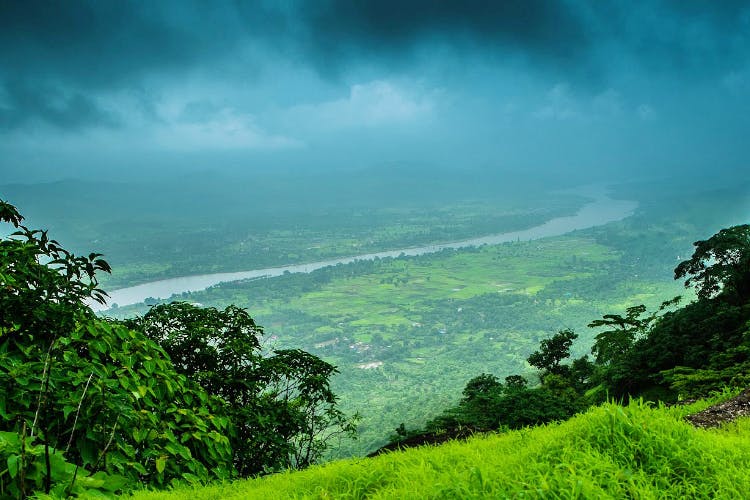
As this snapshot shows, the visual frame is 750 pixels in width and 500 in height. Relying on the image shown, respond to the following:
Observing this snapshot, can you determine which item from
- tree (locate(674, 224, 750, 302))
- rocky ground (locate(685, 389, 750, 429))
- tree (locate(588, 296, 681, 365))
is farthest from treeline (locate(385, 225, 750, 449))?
rocky ground (locate(685, 389, 750, 429))

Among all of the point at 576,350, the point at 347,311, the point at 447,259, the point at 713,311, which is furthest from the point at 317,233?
the point at 713,311

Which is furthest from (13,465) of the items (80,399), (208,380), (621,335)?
(621,335)

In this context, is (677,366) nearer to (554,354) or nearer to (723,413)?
(723,413)

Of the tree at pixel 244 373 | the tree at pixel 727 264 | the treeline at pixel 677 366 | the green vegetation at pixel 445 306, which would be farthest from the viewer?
the green vegetation at pixel 445 306

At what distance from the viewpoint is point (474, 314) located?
88375 mm

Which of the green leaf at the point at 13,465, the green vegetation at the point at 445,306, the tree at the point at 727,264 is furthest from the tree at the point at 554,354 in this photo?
the green leaf at the point at 13,465

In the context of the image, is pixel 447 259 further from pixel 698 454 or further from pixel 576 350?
pixel 698 454

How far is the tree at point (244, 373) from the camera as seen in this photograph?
5.75 meters

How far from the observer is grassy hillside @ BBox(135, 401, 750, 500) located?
2205 millimetres

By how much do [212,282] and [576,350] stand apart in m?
89.5

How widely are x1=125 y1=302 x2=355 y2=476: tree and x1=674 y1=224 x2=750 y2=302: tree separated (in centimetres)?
1051

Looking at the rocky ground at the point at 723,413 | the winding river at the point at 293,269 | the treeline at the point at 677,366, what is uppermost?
the winding river at the point at 293,269

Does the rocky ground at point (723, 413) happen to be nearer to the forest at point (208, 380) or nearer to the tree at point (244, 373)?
the forest at point (208, 380)

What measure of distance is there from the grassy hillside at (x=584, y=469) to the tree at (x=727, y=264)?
451 inches
